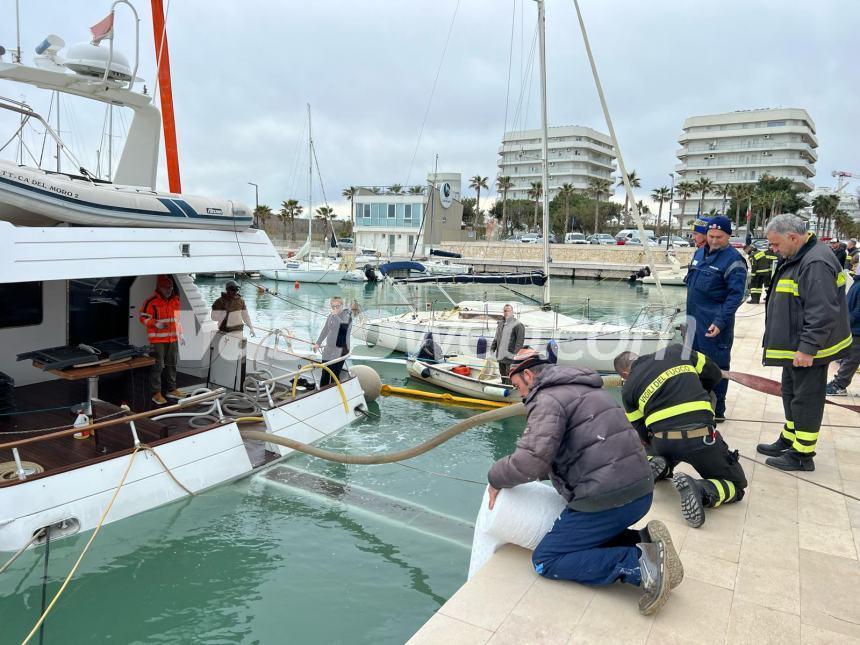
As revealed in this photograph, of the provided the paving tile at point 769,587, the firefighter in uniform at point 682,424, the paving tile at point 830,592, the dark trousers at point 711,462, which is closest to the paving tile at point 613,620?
the paving tile at point 769,587

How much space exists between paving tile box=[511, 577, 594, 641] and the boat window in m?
7.15

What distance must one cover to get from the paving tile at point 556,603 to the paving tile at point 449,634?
27 cm

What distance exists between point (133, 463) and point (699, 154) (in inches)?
4271

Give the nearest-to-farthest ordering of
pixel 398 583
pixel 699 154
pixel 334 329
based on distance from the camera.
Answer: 1. pixel 398 583
2. pixel 334 329
3. pixel 699 154

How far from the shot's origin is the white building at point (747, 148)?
9062 cm

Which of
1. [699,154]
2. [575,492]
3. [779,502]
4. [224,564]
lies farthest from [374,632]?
[699,154]

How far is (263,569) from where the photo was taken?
531 centimetres

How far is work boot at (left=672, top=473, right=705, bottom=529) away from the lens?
13.5 feet

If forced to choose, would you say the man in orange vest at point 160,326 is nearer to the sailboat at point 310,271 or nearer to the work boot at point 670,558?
the work boot at point 670,558

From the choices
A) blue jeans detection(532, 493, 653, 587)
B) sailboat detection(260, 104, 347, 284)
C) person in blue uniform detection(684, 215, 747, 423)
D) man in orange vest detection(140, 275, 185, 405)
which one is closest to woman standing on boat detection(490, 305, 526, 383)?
person in blue uniform detection(684, 215, 747, 423)

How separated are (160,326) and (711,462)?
250 inches

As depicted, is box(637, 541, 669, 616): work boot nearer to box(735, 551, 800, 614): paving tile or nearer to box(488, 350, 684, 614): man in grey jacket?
box(488, 350, 684, 614): man in grey jacket

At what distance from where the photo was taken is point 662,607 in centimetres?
322

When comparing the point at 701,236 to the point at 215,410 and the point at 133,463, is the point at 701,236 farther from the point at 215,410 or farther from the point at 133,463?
the point at 133,463
